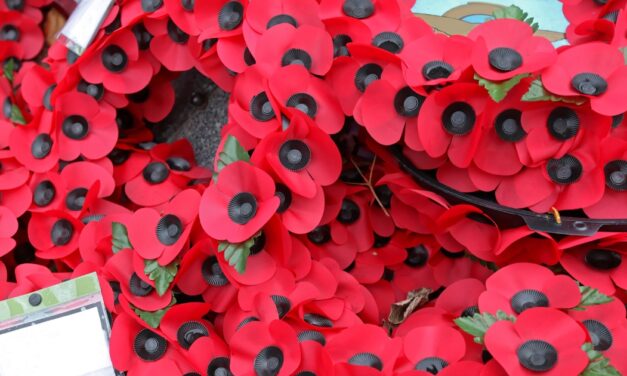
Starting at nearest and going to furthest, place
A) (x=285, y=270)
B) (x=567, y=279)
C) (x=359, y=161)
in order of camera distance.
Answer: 1. (x=567, y=279)
2. (x=285, y=270)
3. (x=359, y=161)

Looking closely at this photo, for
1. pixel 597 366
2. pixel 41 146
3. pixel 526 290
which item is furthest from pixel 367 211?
pixel 41 146

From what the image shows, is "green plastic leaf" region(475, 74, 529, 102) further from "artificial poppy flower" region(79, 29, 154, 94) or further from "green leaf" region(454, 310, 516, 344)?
"artificial poppy flower" region(79, 29, 154, 94)

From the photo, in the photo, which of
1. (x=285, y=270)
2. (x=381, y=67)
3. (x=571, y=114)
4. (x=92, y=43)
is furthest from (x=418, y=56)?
(x=92, y=43)

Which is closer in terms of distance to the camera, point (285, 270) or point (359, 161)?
point (285, 270)

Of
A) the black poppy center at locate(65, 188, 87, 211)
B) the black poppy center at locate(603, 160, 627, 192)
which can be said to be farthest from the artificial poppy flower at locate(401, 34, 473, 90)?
the black poppy center at locate(65, 188, 87, 211)

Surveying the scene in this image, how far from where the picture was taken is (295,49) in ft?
3.00

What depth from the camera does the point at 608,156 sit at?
0.83m

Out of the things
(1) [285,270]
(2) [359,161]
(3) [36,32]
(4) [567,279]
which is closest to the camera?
(4) [567,279]

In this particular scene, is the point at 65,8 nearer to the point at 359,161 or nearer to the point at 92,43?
the point at 92,43

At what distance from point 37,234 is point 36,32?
0.58m

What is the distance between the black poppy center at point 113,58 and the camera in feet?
3.67

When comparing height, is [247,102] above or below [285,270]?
above

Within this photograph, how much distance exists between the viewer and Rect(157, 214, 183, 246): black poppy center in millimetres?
882

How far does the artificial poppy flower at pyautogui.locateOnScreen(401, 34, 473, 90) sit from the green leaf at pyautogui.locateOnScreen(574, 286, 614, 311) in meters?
0.27
